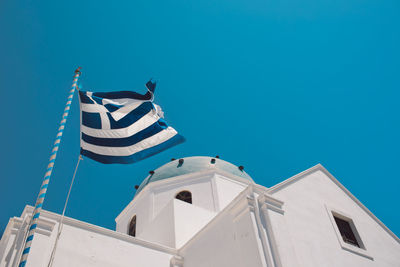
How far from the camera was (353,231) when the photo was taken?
11031 millimetres

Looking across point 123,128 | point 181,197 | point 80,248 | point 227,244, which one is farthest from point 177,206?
point 123,128

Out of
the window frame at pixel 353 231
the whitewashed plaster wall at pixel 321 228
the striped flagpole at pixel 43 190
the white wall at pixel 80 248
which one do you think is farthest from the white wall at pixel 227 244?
the striped flagpole at pixel 43 190

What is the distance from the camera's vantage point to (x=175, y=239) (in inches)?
504

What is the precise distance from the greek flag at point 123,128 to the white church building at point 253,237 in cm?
252

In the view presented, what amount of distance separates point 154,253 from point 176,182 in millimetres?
6330

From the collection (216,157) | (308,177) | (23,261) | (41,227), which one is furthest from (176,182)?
(23,261)

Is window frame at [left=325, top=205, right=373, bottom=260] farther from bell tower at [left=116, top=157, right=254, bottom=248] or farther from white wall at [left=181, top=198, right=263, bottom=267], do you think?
bell tower at [left=116, top=157, right=254, bottom=248]

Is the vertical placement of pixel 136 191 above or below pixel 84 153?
above

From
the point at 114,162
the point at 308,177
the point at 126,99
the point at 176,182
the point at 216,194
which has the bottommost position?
the point at 114,162

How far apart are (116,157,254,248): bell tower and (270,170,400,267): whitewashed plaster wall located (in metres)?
4.81

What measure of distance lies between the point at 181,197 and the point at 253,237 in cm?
837

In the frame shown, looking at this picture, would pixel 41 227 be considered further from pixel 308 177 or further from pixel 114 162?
pixel 308 177

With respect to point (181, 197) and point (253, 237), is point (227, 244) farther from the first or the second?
point (181, 197)

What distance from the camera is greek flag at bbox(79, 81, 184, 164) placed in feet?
30.6
